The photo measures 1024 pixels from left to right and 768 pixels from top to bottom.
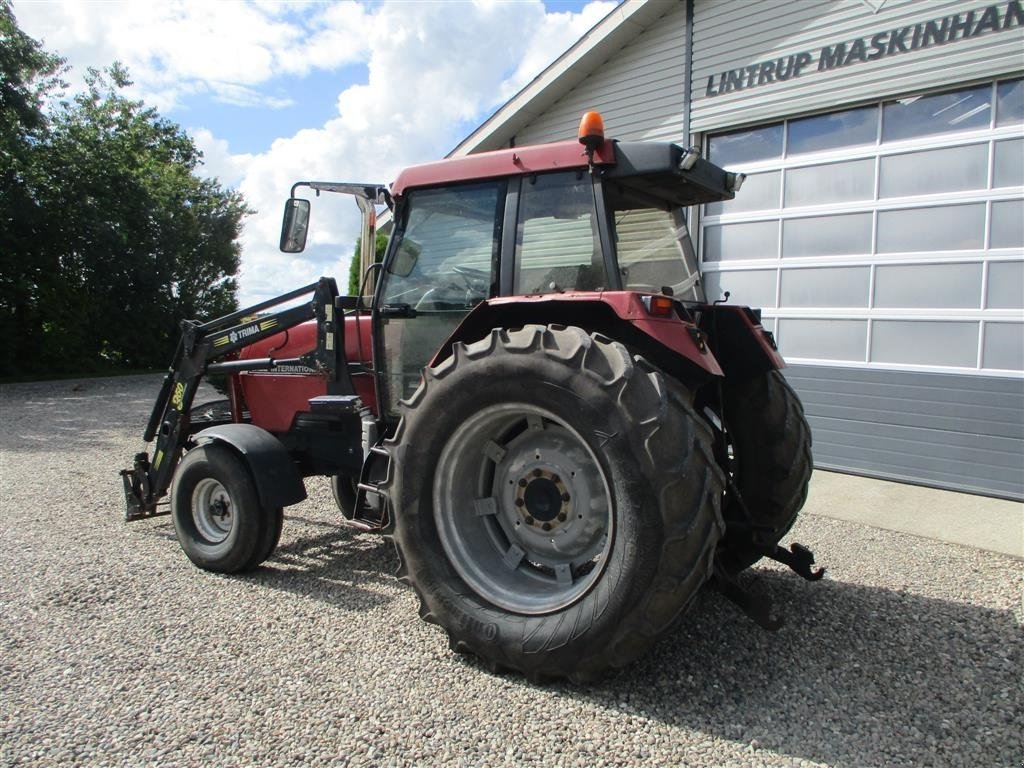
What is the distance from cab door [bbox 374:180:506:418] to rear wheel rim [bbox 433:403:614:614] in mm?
790

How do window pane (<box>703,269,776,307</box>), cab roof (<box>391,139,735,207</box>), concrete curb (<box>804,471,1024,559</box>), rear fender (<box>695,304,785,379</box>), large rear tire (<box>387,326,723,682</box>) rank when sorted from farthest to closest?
window pane (<box>703,269,776,307</box>) → concrete curb (<box>804,471,1024,559</box>) → rear fender (<box>695,304,785,379</box>) → cab roof (<box>391,139,735,207</box>) → large rear tire (<box>387,326,723,682</box>)

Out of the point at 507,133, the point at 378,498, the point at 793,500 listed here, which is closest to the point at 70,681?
the point at 378,498

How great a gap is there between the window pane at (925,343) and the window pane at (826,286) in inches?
13.9

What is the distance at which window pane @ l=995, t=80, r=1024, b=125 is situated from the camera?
604cm

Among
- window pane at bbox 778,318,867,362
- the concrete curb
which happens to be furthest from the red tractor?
window pane at bbox 778,318,867,362

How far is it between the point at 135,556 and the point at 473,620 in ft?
8.69

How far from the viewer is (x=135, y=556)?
15.2ft

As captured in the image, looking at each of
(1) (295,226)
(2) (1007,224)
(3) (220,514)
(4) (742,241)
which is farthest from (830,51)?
(3) (220,514)

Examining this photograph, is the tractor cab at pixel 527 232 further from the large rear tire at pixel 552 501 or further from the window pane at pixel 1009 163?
the window pane at pixel 1009 163

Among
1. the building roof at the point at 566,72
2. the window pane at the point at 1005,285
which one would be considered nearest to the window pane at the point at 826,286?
the window pane at the point at 1005,285

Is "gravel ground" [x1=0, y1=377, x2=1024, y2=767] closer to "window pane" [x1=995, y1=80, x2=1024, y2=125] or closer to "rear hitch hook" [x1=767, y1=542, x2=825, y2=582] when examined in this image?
"rear hitch hook" [x1=767, y1=542, x2=825, y2=582]

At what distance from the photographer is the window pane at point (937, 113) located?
6.23 meters

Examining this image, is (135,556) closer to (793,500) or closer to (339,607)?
(339,607)

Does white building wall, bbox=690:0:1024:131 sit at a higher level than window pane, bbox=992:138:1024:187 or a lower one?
higher
